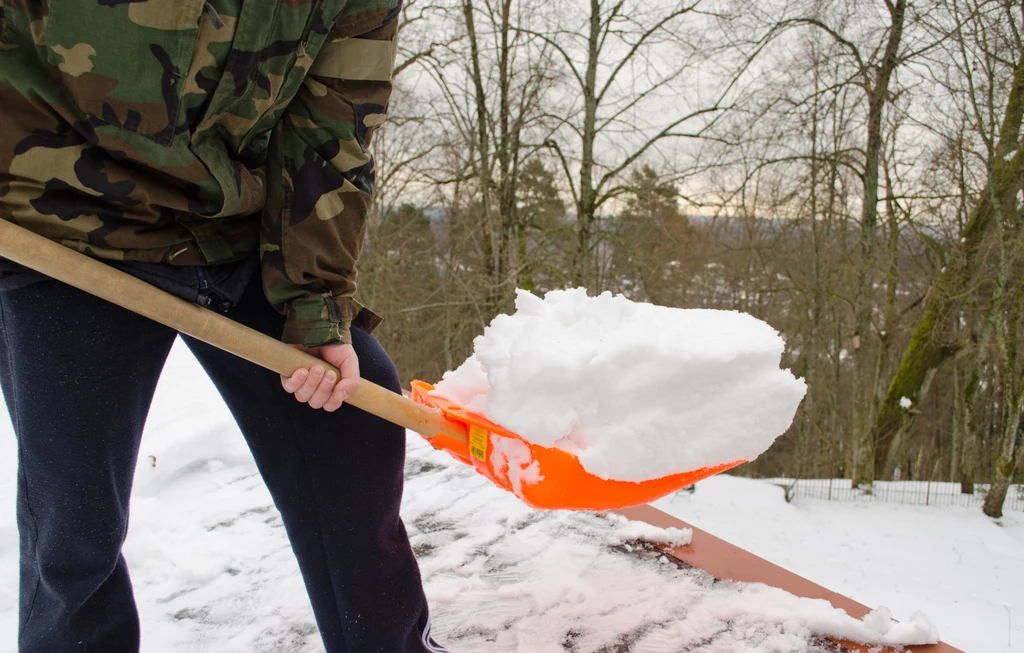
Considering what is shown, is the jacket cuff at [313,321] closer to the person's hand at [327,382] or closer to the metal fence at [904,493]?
the person's hand at [327,382]

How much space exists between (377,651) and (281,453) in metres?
0.38

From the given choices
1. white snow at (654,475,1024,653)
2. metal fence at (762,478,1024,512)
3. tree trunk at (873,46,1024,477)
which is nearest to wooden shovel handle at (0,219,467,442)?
white snow at (654,475,1024,653)

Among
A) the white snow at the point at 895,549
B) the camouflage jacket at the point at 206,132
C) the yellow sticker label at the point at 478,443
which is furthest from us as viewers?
the white snow at the point at 895,549

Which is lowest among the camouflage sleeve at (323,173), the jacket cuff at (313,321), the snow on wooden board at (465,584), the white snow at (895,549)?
the white snow at (895,549)

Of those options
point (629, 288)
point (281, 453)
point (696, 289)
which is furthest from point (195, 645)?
point (696, 289)

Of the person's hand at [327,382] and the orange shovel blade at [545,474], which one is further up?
the person's hand at [327,382]

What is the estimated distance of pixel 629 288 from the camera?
13.4 m

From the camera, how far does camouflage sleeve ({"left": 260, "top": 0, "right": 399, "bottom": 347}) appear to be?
0.97m

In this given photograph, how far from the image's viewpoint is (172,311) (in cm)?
92

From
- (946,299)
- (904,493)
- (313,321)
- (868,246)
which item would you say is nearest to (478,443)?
(313,321)

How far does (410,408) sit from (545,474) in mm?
307

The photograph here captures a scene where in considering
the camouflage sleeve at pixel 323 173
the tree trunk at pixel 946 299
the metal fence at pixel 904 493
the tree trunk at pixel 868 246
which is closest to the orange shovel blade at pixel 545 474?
the camouflage sleeve at pixel 323 173

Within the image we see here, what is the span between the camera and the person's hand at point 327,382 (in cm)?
98

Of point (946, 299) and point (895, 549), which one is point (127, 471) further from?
point (946, 299)
